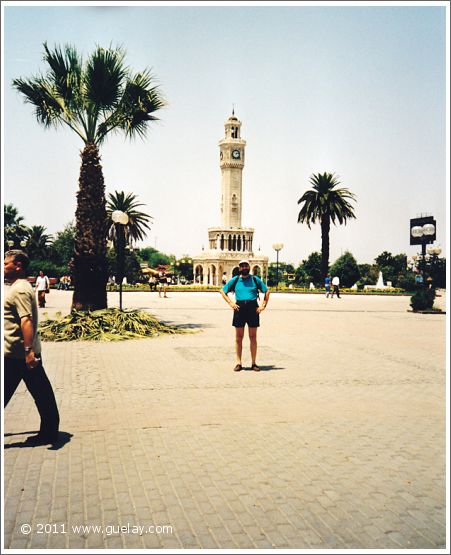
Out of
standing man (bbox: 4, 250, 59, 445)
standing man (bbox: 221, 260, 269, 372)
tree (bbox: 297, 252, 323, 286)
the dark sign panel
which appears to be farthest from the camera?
tree (bbox: 297, 252, 323, 286)

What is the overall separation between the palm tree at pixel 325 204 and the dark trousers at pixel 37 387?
151 feet

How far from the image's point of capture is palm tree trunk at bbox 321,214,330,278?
4984cm

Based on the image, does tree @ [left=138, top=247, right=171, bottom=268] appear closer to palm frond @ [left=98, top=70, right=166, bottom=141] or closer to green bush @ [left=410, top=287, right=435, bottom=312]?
green bush @ [left=410, top=287, right=435, bottom=312]

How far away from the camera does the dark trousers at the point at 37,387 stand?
5.04 metres

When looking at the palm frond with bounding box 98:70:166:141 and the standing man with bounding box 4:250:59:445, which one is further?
the palm frond with bounding box 98:70:166:141

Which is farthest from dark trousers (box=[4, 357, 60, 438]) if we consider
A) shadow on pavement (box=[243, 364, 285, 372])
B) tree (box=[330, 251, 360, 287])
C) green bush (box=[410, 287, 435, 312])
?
tree (box=[330, 251, 360, 287])

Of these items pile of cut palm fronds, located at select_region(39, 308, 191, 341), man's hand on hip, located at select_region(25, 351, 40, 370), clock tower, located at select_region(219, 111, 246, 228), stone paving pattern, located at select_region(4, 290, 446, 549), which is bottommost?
stone paving pattern, located at select_region(4, 290, 446, 549)

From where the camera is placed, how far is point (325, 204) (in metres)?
51.2

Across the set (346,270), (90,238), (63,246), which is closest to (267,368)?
(90,238)

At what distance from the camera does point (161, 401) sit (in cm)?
703

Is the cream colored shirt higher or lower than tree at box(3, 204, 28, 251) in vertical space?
lower

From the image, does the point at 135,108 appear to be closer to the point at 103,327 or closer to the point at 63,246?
the point at 103,327

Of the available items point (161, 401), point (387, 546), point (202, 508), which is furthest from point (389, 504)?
point (161, 401)

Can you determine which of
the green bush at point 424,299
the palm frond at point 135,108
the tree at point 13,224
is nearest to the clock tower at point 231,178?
the tree at point 13,224
